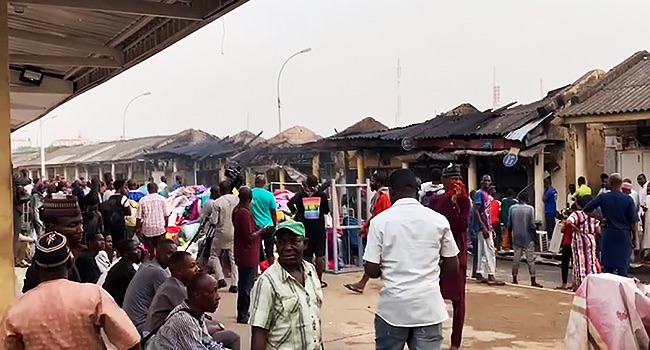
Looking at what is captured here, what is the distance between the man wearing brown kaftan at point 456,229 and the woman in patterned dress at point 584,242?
322 centimetres

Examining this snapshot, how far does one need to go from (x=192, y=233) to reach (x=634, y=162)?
984 centimetres

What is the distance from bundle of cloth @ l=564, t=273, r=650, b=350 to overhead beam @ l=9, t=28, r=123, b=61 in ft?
22.0

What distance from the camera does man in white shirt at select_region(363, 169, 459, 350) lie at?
15.0ft

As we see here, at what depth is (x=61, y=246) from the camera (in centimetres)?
347

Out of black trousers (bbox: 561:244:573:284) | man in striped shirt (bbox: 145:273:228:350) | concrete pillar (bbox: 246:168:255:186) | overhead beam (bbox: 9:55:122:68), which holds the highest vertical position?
overhead beam (bbox: 9:55:122:68)

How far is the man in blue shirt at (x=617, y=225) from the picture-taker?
934 cm

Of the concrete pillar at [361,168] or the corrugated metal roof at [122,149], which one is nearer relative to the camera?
the concrete pillar at [361,168]

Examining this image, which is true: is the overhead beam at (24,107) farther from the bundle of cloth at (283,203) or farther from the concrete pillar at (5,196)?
the concrete pillar at (5,196)

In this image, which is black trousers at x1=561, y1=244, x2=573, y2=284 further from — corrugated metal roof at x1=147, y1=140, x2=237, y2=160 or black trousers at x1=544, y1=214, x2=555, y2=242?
corrugated metal roof at x1=147, y1=140, x2=237, y2=160

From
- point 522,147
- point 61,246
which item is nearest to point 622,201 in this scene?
point 61,246

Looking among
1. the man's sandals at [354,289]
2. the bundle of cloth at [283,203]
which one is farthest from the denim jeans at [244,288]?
the bundle of cloth at [283,203]

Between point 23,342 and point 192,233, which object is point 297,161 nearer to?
point 192,233

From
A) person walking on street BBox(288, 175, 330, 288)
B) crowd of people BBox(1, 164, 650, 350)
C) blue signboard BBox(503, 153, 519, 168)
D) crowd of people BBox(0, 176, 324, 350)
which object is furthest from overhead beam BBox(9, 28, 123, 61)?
blue signboard BBox(503, 153, 519, 168)

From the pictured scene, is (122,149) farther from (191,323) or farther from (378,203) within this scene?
(191,323)
